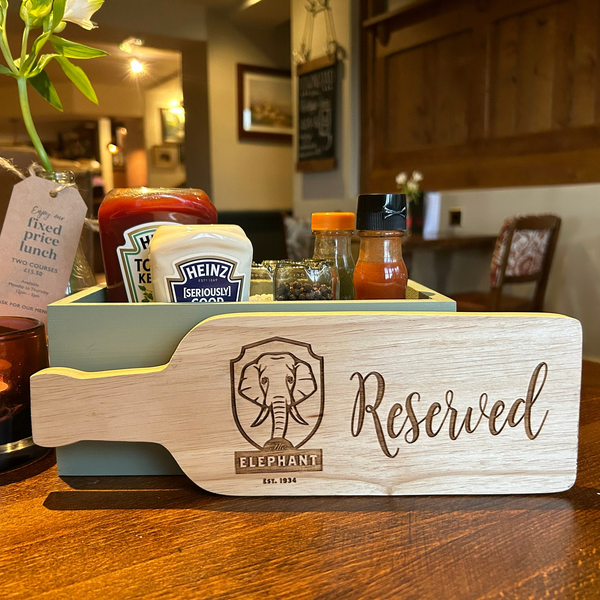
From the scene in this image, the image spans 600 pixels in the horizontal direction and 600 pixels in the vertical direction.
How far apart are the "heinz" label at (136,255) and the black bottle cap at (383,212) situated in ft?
0.73

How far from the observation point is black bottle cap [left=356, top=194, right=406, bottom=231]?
Answer: 52cm

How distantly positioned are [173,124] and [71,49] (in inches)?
160

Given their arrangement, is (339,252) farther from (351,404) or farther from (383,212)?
(351,404)

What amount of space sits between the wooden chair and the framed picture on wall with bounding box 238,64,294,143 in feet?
8.65

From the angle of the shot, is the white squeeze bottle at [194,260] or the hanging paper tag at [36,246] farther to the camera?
the hanging paper tag at [36,246]

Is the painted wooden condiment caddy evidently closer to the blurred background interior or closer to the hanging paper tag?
the hanging paper tag

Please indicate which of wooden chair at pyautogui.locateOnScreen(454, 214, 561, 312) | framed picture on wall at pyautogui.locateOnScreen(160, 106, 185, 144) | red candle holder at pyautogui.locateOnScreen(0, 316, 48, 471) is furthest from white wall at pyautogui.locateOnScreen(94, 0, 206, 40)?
red candle holder at pyautogui.locateOnScreen(0, 316, 48, 471)

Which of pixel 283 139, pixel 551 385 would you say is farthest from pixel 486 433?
pixel 283 139

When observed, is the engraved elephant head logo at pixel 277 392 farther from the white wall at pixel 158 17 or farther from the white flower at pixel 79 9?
the white wall at pixel 158 17

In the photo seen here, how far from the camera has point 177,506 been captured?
17.3 inches

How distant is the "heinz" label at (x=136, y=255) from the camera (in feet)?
1.89

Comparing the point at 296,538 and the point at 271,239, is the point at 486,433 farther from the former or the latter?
the point at 271,239

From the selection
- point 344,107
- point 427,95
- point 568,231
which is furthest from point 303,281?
point 344,107

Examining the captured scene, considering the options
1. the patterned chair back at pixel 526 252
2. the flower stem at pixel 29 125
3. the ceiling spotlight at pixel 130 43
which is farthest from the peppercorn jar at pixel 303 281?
the ceiling spotlight at pixel 130 43
